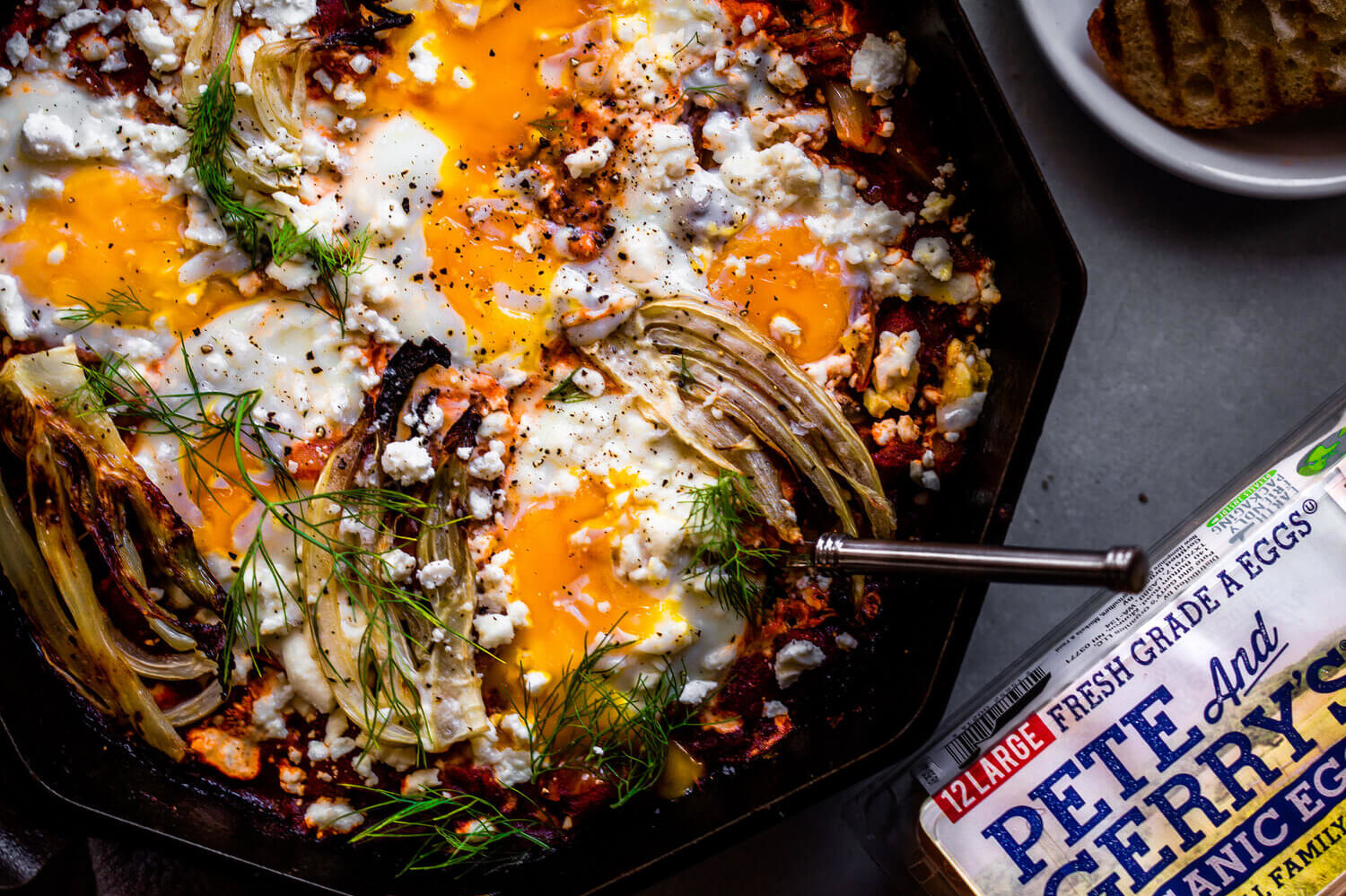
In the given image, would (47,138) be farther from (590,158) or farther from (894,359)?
(894,359)

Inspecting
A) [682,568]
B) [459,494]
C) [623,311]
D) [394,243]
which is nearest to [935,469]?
[682,568]

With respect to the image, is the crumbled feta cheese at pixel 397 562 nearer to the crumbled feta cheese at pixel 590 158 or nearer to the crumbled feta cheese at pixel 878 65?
the crumbled feta cheese at pixel 590 158

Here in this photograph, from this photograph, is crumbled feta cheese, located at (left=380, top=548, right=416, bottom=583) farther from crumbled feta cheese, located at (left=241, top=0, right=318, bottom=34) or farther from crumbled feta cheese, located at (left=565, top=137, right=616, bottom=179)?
crumbled feta cheese, located at (left=241, top=0, right=318, bottom=34)

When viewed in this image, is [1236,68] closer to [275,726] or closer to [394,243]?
[394,243]

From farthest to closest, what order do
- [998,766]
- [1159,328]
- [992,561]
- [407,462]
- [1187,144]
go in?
[1159,328]
[1187,144]
[407,462]
[998,766]
[992,561]

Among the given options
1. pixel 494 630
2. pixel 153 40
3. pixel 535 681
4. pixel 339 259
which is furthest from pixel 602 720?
pixel 153 40

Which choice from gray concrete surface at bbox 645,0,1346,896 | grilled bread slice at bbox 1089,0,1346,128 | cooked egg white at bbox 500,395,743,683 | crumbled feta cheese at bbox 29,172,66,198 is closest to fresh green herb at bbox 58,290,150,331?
crumbled feta cheese at bbox 29,172,66,198
